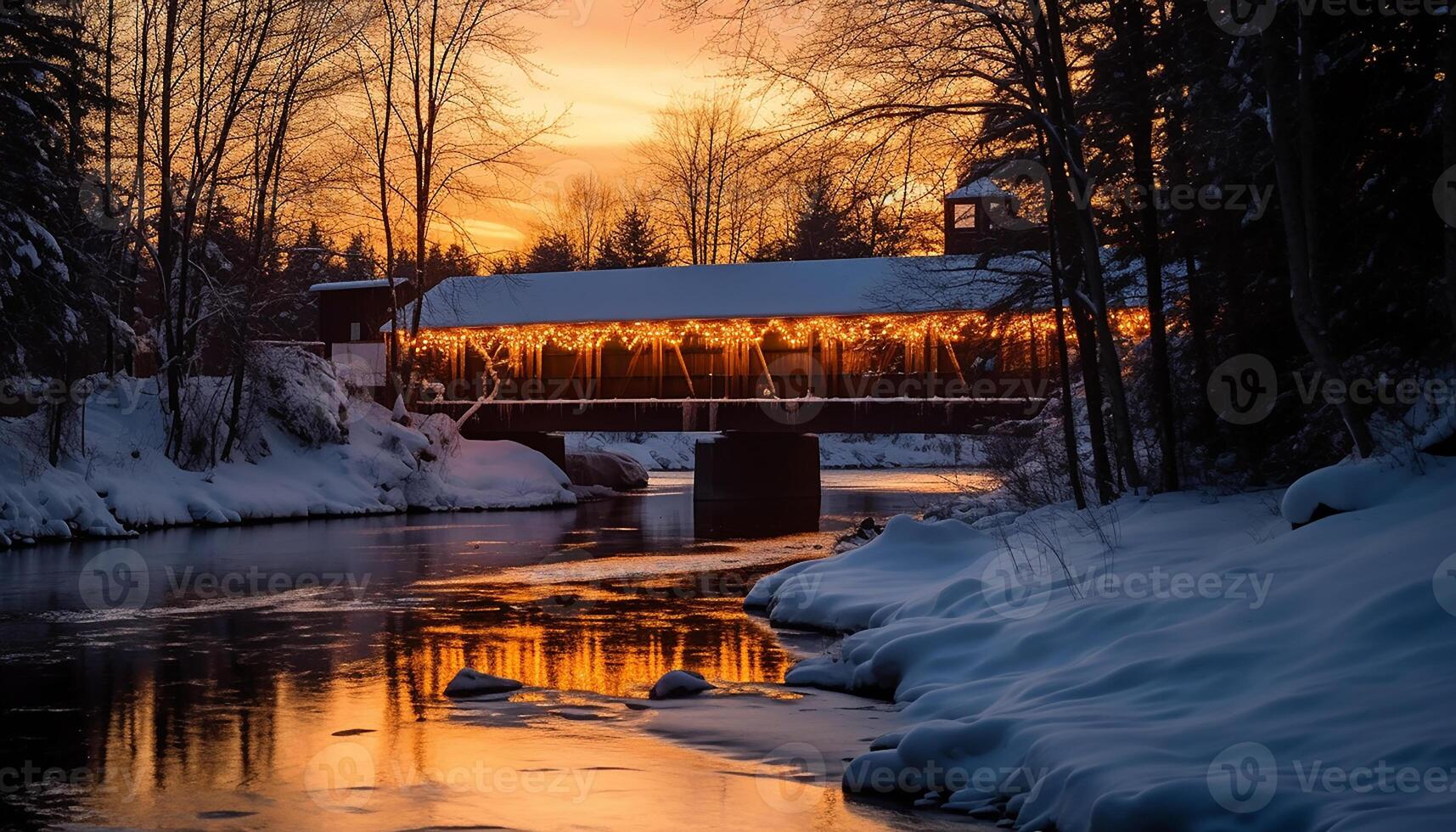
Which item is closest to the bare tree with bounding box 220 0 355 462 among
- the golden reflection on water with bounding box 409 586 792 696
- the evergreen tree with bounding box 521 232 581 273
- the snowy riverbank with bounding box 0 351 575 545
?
the snowy riverbank with bounding box 0 351 575 545

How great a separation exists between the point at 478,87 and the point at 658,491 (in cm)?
1767

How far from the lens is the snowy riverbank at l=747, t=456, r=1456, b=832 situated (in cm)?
657

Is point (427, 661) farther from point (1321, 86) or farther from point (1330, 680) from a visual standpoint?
point (1321, 86)

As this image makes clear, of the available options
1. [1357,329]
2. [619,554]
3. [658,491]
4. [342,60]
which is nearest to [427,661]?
[1357,329]

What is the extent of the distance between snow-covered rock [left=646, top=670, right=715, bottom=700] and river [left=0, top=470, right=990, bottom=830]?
0.19m

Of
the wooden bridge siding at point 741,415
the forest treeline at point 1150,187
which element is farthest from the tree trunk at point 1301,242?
the wooden bridge siding at point 741,415

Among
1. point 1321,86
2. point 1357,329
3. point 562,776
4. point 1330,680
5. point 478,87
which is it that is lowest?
point 562,776

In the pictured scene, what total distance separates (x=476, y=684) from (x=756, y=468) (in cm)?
3393

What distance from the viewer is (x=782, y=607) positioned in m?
16.7

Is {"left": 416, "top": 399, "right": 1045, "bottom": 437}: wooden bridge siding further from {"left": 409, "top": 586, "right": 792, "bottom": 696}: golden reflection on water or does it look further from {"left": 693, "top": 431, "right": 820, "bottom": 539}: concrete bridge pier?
{"left": 409, "top": 586, "right": 792, "bottom": 696}: golden reflection on water

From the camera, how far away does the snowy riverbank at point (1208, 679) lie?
6.57m

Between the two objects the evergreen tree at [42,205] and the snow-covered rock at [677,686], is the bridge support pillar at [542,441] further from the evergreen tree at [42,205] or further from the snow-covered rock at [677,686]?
the snow-covered rock at [677,686]

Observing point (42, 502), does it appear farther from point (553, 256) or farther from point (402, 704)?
point (553, 256)

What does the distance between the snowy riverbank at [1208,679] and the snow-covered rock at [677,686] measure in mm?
927
